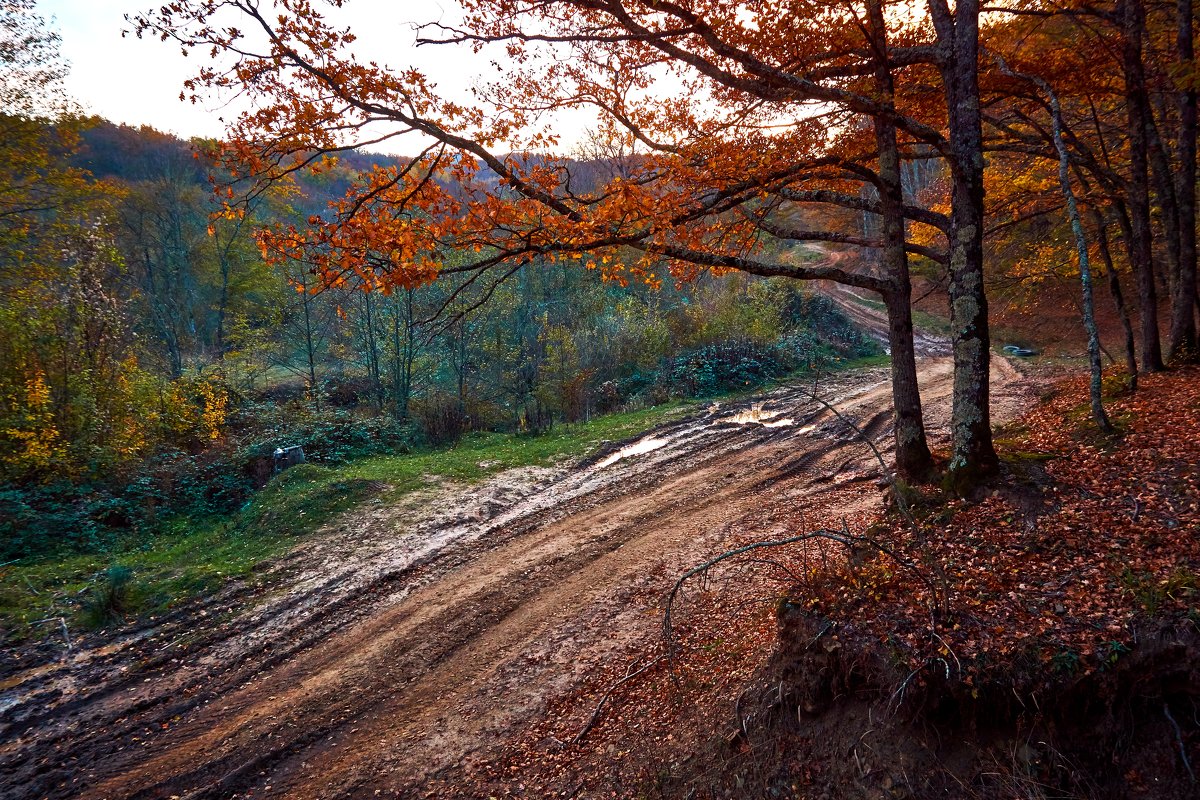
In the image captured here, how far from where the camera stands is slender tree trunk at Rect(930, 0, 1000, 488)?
202 inches

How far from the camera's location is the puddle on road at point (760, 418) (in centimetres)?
1322

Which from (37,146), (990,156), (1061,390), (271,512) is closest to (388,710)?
(271,512)

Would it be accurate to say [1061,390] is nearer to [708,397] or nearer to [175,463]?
[708,397]

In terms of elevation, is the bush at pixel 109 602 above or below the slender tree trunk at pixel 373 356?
below

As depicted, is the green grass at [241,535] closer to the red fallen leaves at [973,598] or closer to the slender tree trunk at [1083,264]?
the red fallen leaves at [973,598]

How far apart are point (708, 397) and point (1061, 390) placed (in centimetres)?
869

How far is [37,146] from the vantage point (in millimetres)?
12578

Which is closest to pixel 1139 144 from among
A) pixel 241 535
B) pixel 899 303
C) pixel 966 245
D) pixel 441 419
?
pixel 899 303

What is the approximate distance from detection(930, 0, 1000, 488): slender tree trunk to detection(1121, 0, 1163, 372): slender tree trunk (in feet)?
15.9

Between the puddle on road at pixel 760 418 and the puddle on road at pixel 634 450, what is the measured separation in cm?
240

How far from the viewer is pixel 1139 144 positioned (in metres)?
8.25

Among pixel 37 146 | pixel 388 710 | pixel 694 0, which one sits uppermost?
pixel 37 146

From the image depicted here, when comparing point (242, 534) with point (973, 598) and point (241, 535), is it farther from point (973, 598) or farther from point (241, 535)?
point (973, 598)

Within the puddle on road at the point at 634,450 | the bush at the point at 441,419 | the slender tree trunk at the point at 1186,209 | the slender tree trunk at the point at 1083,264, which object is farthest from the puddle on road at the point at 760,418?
the bush at the point at 441,419
